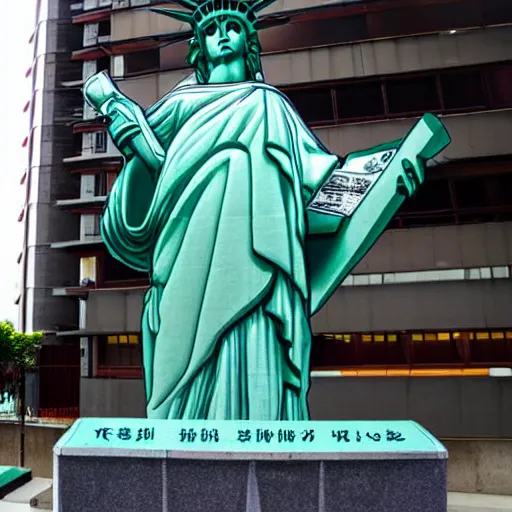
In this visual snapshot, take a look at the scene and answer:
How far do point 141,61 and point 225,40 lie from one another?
11.5 m

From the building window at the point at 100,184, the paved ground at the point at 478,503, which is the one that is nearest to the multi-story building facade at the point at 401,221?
the paved ground at the point at 478,503

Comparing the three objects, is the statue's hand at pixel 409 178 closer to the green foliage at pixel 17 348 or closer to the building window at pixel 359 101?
the building window at pixel 359 101

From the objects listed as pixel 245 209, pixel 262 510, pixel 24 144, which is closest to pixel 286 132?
pixel 245 209

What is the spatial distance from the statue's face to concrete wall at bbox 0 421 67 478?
41.0 feet

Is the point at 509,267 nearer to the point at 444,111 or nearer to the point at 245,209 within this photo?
the point at 444,111

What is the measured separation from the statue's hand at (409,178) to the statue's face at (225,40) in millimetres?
3936

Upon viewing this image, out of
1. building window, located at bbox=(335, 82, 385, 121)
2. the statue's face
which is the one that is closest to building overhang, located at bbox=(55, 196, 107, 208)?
building window, located at bbox=(335, 82, 385, 121)

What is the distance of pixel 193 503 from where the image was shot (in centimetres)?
740

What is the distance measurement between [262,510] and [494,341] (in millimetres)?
11234

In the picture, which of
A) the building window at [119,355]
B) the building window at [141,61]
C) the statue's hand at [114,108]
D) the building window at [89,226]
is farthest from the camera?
the building window at [89,226]

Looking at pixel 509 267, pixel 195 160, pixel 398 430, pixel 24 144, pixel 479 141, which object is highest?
pixel 24 144

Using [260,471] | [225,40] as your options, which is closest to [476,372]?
[260,471]

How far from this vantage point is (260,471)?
739cm

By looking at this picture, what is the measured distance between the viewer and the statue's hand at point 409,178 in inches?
416
